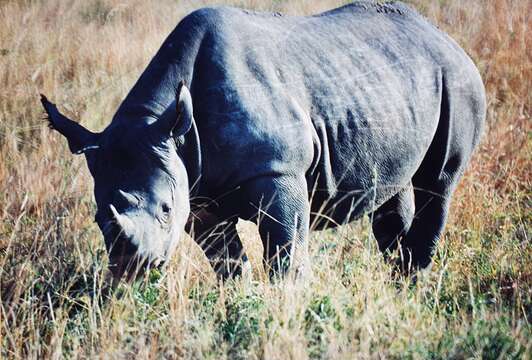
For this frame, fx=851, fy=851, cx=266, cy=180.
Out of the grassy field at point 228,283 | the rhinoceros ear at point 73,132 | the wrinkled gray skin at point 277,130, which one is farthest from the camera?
the rhinoceros ear at point 73,132

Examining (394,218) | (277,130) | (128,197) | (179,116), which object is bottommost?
(394,218)

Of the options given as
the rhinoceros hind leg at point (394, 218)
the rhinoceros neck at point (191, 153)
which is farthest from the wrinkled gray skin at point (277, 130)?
the rhinoceros hind leg at point (394, 218)

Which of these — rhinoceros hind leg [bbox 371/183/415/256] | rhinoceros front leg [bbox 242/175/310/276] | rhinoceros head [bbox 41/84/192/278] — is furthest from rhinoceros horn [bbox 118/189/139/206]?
rhinoceros hind leg [bbox 371/183/415/256]

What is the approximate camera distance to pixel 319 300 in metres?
3.52

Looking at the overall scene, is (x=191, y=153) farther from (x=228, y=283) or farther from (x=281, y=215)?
(x=228, y=283)

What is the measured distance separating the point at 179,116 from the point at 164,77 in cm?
36

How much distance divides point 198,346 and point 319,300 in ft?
1.93

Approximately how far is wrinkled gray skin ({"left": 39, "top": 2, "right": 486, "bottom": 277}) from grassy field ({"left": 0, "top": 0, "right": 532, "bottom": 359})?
0.78 ft

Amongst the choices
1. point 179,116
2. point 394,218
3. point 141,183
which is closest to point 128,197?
point 141,183

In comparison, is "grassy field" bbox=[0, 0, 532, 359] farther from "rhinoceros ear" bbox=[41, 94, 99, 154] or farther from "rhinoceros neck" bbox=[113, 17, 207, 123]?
"rhinoceros neck" bbox=[113, 17, 207, 123]

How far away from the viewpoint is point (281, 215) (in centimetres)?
388

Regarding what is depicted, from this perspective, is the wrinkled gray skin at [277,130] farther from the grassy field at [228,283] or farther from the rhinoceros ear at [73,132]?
the grassy field at [228,283]

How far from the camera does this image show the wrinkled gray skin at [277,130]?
363 centimetres

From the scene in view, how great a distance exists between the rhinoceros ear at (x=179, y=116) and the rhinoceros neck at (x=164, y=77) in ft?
0.56
